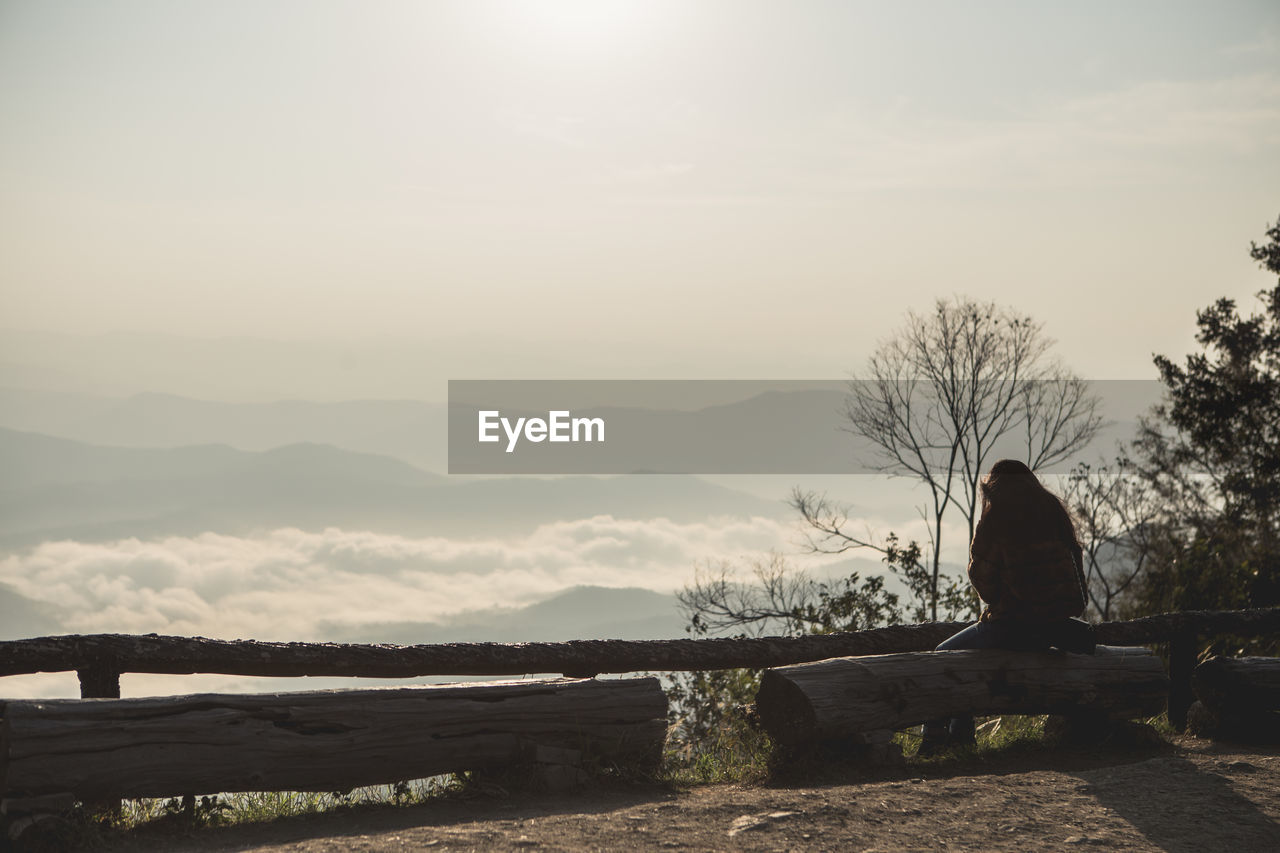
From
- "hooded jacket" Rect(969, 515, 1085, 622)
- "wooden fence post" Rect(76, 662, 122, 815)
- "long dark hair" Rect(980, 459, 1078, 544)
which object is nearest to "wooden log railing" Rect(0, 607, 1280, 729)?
"wooden fence post" Rect(76, 662, 122, 815)

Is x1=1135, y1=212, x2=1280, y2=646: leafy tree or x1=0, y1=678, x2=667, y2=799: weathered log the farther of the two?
x1=1135, y1=212, x2=1280, y2=646: leafy tree

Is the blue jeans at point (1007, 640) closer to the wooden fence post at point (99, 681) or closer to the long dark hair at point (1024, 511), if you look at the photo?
the long dark hair at point (1024, 511)

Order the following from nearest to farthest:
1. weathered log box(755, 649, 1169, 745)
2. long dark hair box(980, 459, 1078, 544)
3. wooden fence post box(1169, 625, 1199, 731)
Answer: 1. weathered log box(755, 649, 1169, 745)
2. long dark hair box(980, 459, 1078, 544)
3. wooden fence post box(1169, 625, 1199, 731)

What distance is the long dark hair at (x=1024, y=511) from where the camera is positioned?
275 inches

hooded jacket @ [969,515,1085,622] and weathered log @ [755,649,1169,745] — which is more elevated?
hooded jacket @ [969,515,1085,622]

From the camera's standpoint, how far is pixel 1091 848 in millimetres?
5297

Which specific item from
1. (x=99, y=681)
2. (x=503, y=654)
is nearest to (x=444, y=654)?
(x=503, y=654)

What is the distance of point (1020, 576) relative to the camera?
717cm

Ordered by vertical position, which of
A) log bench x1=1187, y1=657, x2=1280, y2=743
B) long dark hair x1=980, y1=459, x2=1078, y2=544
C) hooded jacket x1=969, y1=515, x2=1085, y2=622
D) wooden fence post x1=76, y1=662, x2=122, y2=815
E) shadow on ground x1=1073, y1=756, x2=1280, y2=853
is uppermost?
long dark hair x1=980, y1=459, x2=1078, y2=544

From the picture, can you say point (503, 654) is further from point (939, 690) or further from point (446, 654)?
point (939, 690)

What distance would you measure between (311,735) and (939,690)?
399 centimetres

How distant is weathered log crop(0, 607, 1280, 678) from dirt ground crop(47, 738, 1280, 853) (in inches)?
37.5

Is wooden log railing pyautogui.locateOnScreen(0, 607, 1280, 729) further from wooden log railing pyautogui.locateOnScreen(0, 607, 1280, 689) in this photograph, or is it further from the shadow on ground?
the shadow on ground

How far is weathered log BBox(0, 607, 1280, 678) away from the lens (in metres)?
5.95
